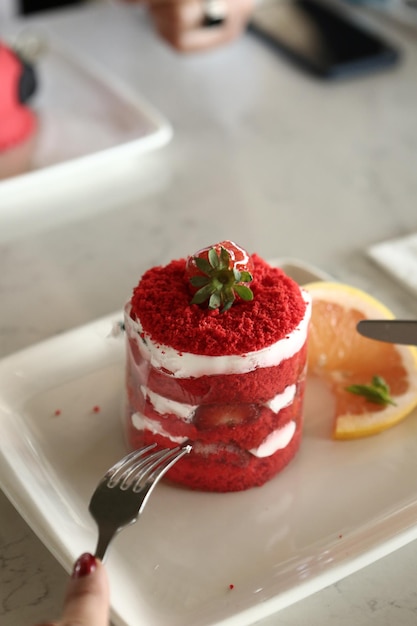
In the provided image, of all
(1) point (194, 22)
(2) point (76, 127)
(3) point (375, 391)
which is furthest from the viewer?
(1) point (194, 22)

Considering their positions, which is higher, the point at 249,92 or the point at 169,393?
the point at 169,393

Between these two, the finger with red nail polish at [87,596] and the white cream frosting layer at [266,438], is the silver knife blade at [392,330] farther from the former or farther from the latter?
the finger with red nail polish at [87,596]

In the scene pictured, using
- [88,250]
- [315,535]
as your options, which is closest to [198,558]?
[315,535]

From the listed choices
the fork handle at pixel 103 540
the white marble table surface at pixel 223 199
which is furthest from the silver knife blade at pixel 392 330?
the fork handle at pixel 103 540

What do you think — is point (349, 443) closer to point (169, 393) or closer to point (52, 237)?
point (169, 393)

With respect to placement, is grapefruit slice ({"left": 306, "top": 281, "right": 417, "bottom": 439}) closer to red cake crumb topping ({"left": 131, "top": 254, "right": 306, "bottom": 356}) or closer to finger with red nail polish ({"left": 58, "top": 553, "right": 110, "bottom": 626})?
red cake crumb topping ({"left": 131, "top": 254, "right": 306, "bottom": 356})

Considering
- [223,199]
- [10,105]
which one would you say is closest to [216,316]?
[223,199]

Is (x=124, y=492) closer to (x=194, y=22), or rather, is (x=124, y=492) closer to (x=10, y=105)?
(x=10, y=105)
